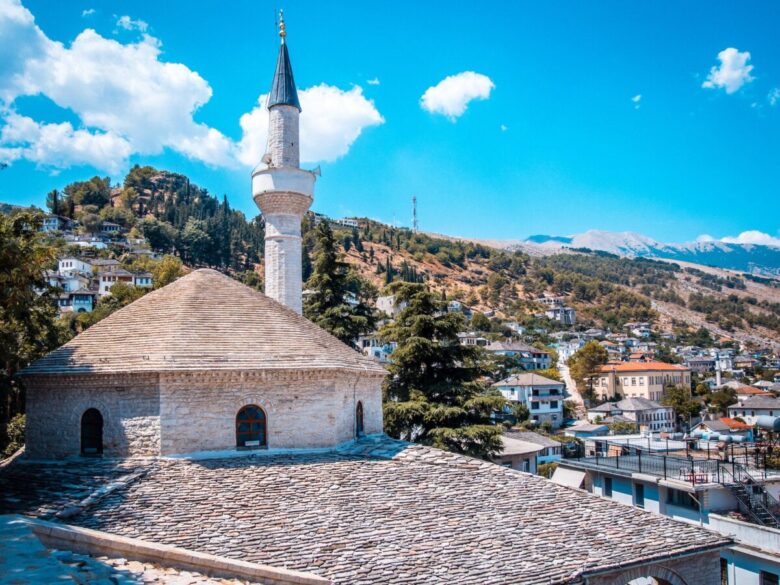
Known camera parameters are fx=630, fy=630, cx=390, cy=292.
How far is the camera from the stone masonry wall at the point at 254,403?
15422mm

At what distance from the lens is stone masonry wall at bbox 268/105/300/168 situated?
83.7 ft

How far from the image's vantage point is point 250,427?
1619cm

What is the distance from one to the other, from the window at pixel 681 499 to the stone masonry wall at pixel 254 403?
1607cm

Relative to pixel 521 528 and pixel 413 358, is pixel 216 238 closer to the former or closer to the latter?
pixel 413 358

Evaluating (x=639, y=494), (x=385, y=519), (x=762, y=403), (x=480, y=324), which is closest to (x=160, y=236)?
(x=480, y=324)

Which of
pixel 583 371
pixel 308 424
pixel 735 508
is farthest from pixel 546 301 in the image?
pixel 308 424

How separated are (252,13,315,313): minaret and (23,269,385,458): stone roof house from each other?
21.6 feet

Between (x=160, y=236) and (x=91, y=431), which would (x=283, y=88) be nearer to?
(x=91, y=431)

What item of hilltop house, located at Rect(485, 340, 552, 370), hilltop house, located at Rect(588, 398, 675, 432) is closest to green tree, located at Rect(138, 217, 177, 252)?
hilltop house, located at Rect(485, 340, 552, 370)

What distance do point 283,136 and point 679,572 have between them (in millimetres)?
20202

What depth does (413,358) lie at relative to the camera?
2672 cm

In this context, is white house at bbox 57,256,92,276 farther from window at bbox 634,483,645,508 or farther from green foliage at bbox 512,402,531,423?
window at bbox 634,483,645,508

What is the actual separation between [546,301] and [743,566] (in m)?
176

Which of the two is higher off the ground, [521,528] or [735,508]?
[521,528]
